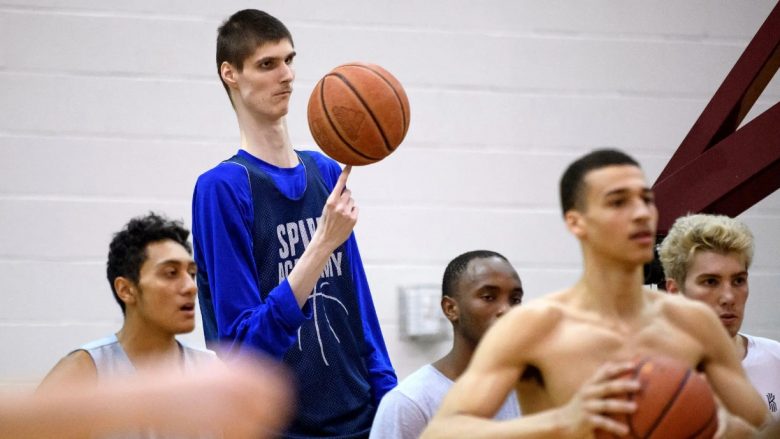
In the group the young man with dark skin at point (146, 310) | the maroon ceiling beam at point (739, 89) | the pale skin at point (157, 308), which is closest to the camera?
the young man with dark skin at point (146, 310)

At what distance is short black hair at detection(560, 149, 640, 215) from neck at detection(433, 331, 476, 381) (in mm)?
1164

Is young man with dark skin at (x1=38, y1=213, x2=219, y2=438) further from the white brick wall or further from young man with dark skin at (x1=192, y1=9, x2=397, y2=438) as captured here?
the white brick wall

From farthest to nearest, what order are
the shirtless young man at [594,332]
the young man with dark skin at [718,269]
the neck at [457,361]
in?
the young man with dark skin at [718,269], the neck at [457,361], the shirtless young man at [594,332]

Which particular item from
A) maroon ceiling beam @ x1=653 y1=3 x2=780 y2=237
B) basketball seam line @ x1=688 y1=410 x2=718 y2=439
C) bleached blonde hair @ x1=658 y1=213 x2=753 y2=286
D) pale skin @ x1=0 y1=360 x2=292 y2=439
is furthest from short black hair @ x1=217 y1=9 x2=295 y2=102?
pale skin @ x1=0 y1=360 x2=292 y2=439

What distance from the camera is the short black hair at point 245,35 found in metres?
4.62

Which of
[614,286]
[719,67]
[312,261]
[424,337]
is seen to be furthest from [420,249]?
[614,286]

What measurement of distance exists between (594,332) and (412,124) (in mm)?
3322

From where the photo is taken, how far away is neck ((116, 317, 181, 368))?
4.18 metres

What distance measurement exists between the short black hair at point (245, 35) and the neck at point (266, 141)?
0.20 m

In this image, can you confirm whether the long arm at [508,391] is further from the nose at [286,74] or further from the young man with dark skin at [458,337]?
the nose at [286,74]

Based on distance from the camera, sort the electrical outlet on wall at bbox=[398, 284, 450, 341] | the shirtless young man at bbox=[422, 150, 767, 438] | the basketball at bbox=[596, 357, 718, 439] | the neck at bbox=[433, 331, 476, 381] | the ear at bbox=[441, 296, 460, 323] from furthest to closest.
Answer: the electrical outlet on wall at bbox=[398, 284, 450, 341] → the ear at bbox=[441, 296, 460, 323] → the neck at bbox=[433, 331, 476, 381] → the shirtless young man at bbox=[422, 150, 767, 438] → the basketball at bbox=[596, 357, 718, 439]

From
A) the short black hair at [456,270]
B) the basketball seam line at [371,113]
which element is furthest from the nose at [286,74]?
the short black hair at [456,270]

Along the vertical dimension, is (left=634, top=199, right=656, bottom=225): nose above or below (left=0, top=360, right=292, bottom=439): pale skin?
above

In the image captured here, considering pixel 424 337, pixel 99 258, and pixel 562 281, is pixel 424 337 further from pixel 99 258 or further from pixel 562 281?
pixel 99 258
